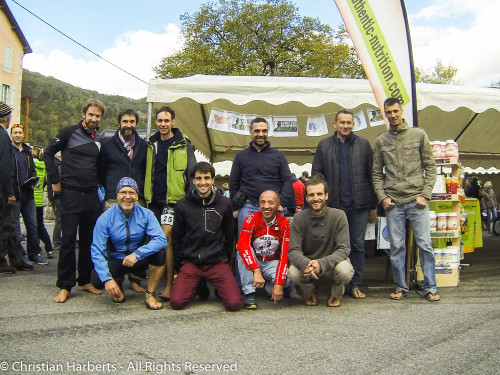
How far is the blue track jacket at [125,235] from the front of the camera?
4.37 m

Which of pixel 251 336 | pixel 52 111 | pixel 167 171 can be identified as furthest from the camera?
pixel 52 111

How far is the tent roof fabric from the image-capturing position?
5.74 metres

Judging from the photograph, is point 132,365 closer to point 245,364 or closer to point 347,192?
point 245,364

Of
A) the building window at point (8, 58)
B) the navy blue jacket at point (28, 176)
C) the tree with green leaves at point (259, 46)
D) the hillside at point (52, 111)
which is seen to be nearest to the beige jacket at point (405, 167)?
the navy blue jacket at point (28, 176)

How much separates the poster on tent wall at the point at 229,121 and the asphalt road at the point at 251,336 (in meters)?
2.37

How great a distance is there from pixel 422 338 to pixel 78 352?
7.97 feet

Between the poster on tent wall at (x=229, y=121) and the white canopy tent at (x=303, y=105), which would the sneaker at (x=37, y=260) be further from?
the poster on tent wall at (x=229, y=121)

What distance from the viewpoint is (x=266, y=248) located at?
4.70 meters

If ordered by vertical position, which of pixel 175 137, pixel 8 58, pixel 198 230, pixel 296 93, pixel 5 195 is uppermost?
pixel 8 58

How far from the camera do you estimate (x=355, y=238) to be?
4.92 m

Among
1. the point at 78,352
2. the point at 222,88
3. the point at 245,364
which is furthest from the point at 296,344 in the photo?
the point at 222,88

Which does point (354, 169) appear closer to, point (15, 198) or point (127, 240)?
point (127, 240)

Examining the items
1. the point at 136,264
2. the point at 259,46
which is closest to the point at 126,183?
the point at 136,264

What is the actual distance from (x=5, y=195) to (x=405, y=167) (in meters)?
4.57
